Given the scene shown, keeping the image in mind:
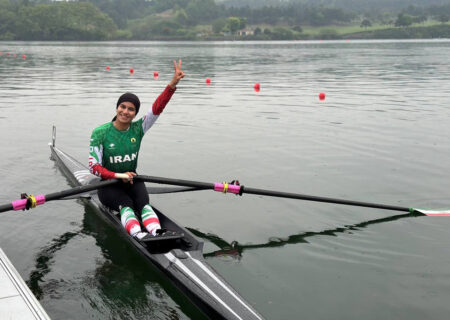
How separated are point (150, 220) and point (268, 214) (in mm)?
2803

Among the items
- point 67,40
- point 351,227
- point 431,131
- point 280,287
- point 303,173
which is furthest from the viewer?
point 67,40

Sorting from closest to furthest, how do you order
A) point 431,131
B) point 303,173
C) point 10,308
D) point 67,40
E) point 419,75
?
point 10,308 → point 303,173 → point 431,131 → point 419,75 → point 67,40

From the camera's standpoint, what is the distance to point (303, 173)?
11.7 metres

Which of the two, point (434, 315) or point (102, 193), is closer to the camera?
point (434, 315)

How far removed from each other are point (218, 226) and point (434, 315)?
3.90 metres

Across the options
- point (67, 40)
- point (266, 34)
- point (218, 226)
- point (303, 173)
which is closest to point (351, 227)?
point (218, 226)

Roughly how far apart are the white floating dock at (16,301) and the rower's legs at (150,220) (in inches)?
77.9

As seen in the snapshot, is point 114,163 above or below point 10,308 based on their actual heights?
above

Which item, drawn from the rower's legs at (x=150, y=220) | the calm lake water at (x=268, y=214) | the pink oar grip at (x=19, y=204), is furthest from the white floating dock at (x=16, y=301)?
the rower's legs at (x=150, y=220)

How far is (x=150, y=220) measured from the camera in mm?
7199

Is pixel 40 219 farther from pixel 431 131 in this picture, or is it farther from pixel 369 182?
pixel 431 131

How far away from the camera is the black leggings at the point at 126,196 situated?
7570mm

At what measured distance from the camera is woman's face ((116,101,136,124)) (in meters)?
7.52

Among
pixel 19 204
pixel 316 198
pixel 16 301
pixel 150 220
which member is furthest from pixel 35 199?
pixel 316 198
